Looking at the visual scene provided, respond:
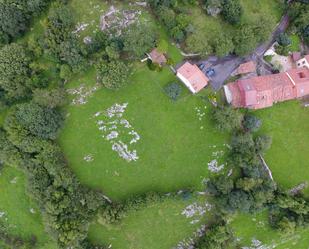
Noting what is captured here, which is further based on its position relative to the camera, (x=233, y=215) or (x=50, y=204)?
(x=233, y=215)

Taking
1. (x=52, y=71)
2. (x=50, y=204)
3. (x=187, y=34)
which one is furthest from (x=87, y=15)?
(x=50, y=204)

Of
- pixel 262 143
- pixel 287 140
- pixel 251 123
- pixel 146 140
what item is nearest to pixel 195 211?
pixel 146 140

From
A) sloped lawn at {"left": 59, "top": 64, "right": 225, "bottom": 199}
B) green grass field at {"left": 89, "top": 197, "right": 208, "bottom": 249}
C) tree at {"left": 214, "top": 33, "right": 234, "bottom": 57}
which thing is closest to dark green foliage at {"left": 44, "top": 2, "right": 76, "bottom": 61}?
sloped lawn at {"left": 59, "top": 64, "right": 225, "bottom": 199}

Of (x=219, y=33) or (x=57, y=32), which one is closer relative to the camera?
(x=57, y=32)

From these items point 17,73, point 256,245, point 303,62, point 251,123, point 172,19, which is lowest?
point 256,245

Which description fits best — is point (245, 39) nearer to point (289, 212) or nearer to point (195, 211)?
point (195, 211)

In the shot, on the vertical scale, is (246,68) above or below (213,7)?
below

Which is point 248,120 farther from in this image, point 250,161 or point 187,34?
point 187,34
